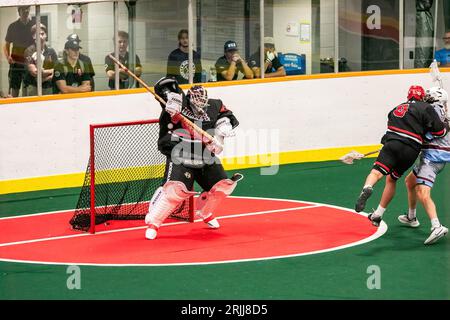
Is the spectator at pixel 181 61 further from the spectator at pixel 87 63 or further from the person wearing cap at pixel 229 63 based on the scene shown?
the spectator at pixel 87 63

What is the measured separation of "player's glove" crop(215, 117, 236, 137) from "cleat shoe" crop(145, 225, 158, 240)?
111cm

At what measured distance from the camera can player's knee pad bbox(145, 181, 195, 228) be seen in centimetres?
1014

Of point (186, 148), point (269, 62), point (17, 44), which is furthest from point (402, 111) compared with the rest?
point (17, 44)

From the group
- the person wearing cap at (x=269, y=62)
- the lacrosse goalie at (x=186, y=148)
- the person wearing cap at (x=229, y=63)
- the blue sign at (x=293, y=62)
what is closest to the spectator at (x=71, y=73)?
the person wearing cap at (x=229, y=63)

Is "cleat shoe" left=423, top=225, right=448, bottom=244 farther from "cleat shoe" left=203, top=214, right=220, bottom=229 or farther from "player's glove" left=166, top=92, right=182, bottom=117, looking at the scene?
"player's glove" left=166, top=92, right=182, bottom=117

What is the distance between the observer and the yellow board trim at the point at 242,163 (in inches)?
505

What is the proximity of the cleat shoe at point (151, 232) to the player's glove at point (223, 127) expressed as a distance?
111cm

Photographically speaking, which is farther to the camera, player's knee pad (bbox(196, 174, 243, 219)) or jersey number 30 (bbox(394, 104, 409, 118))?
player's knee pad (bbox(196, 174, 243, 219))

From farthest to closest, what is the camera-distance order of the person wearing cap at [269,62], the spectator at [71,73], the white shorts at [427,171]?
the person wearing cap at [269,62] → the spectator at [71,73] → the white shorts at [427,171]

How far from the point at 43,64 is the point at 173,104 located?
3.40 metres

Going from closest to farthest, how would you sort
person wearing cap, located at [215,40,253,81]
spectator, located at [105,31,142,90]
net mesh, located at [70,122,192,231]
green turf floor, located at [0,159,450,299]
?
green turf floor, located at [0,159,450,299]
net mesh, located at [70,122,192,231]
spectator, located at [105,31,142,90]
person wearing cap, located at [215,40,253,81]

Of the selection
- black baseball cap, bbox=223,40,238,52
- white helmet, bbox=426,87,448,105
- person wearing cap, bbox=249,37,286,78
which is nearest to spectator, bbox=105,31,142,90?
black baseball cap, bbox=223,40,238,52

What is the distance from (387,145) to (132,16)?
4.69 meters

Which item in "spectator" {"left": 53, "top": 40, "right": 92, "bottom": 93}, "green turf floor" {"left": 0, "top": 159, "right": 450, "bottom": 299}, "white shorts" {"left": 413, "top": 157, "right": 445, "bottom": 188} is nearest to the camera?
"green turf floor" {"left": 0, "top": 159, "right": 450, "bottom": 299}
